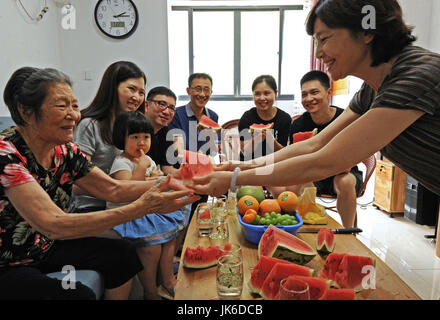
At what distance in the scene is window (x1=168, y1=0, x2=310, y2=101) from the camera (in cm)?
521

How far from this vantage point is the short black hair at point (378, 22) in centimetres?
117

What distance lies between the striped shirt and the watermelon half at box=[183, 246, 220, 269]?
0.83 metres

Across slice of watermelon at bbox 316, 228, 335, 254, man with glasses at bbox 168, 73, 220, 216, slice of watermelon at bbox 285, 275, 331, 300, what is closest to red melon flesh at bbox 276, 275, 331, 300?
slice of watermelon at bbox 285, 275, 331, 300

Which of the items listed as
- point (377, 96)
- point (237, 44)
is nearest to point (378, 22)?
point (377, 96)

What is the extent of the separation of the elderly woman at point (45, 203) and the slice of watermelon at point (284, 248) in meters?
0.46

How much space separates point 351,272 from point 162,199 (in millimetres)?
793

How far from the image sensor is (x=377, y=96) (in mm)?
1124

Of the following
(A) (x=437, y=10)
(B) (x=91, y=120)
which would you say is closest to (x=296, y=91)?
(A) (x=437, y=10)

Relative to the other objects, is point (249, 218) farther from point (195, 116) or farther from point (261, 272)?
point (195, 116)

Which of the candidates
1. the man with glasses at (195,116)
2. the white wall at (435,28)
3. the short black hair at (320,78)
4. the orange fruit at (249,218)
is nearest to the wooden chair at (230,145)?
the man with glasses at (195,116)

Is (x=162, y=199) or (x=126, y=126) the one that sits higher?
(x=126, y=126)

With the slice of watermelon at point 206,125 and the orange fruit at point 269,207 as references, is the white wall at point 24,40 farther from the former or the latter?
the orange fruit at point 269,207
